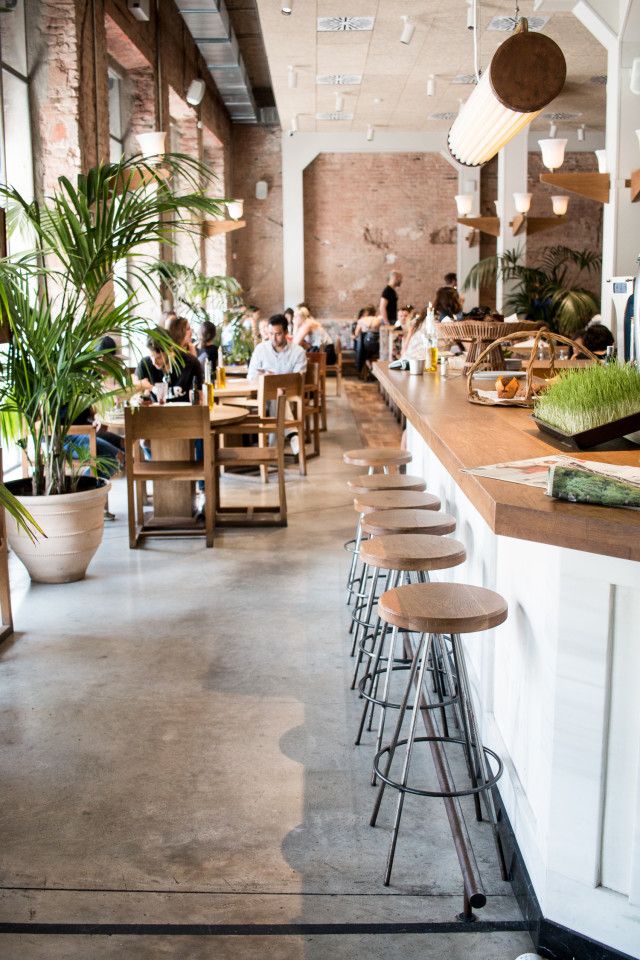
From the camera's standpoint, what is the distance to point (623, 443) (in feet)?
7.72

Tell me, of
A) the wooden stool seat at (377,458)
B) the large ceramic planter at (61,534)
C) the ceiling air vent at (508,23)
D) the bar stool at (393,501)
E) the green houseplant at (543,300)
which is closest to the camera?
the bar stool at (393,501)

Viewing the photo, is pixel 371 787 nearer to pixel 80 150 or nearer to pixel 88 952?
pixel 88 952

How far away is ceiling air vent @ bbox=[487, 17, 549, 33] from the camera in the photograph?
8.72 m

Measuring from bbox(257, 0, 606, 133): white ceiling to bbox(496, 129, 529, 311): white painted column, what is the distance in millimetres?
950

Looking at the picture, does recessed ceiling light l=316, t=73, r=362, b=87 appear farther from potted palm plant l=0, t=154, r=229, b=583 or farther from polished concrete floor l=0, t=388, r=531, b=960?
polished concrete floor l=0, t=388, r=531, b=960

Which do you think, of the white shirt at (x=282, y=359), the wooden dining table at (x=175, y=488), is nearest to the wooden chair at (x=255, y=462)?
the wooden dining table at (x=175, y=488)

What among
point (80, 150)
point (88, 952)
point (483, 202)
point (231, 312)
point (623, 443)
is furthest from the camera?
point (483, 202)

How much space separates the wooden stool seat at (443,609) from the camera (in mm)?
2055

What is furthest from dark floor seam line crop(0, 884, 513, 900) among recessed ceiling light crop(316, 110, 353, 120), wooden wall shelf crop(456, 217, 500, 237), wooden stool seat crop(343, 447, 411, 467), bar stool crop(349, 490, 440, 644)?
recessed ceiling light crop(316, 110, 353, 120)

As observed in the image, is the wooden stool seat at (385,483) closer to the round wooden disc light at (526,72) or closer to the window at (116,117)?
the round wooden disc light at (526,72)

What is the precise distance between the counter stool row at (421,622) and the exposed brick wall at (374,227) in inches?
503

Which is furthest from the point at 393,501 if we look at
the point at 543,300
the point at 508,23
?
the point at 543,300

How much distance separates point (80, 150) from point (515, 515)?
5.84m

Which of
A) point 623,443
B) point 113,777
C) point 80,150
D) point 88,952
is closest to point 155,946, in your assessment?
point 88,952
